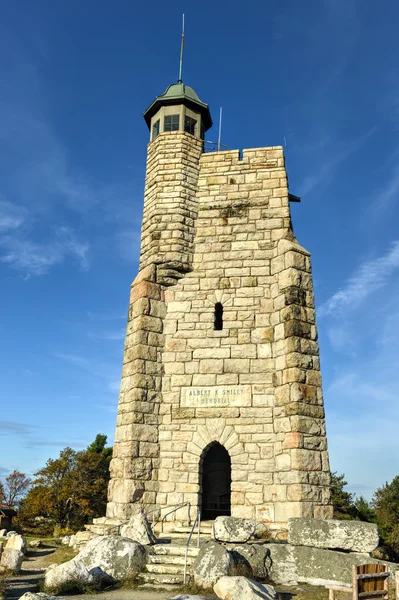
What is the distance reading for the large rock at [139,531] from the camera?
27.1 feet

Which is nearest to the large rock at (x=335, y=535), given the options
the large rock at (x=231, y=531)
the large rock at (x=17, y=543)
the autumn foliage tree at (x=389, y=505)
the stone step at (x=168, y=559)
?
the large rock at (x=231, y=531)

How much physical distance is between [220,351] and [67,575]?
5695 mm

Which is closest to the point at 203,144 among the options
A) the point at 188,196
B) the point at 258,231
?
the point at 188,196

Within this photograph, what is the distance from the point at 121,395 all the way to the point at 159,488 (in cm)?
223

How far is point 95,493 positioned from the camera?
21.7 metres

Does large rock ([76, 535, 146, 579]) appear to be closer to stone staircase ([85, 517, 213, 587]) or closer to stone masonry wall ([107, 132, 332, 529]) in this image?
stone staircase ([85, 517, 213, 587])

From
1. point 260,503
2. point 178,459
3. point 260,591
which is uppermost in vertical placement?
point 178,459

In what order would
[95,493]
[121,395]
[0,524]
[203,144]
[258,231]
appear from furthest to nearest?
[95,493] → [0,524] → [203,144] → [258,231] → [121,395]

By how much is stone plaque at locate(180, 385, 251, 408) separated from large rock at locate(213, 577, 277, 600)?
15.5 feet

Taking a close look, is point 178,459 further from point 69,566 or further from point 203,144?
point 203,144

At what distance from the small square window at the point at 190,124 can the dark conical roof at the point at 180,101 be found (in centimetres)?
41

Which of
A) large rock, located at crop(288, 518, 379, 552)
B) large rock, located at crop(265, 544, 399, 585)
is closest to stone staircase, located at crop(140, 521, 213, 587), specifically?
large rock, located at crop(265, 544, 399, 585)

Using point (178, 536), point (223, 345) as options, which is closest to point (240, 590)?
point (178, 536)

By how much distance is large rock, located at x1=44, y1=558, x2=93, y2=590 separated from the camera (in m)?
6.68
